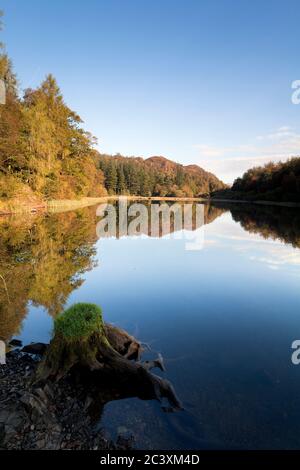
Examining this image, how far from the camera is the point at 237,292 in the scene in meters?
10.8

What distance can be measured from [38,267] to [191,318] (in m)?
7.74

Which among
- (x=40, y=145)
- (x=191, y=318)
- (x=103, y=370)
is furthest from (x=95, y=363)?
(x=40, y=145)

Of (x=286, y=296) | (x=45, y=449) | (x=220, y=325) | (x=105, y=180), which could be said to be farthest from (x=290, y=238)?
(x=105, y=180)

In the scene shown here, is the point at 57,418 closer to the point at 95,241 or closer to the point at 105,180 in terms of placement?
the point at 95,241

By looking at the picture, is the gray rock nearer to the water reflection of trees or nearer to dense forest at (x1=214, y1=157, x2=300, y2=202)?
the water reflection of trees

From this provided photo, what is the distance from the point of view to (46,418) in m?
4.00

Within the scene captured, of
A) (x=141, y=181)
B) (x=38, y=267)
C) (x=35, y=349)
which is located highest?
(x=141, y=181)

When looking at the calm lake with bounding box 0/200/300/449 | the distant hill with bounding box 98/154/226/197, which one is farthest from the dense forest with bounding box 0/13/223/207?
the distant hill with bounding box 98/154/226/197

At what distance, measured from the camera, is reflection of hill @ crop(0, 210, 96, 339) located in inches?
349

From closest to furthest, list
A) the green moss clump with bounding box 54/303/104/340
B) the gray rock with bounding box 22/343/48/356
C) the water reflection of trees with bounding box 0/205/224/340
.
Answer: the green moss clump with bounding box 54/303/104/340 → the gray rock with bounding box 22/343/48/356 → the water reflection of trees with bounding box 0/205/224/340

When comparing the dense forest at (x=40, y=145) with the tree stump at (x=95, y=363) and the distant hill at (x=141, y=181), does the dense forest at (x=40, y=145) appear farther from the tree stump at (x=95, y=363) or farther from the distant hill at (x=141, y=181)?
the distant hill at (x=141, y=181)

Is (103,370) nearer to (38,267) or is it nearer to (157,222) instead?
(38,267)

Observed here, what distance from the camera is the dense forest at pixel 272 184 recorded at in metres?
64.2

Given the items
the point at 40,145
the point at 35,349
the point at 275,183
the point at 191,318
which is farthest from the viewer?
the point at 275,183
